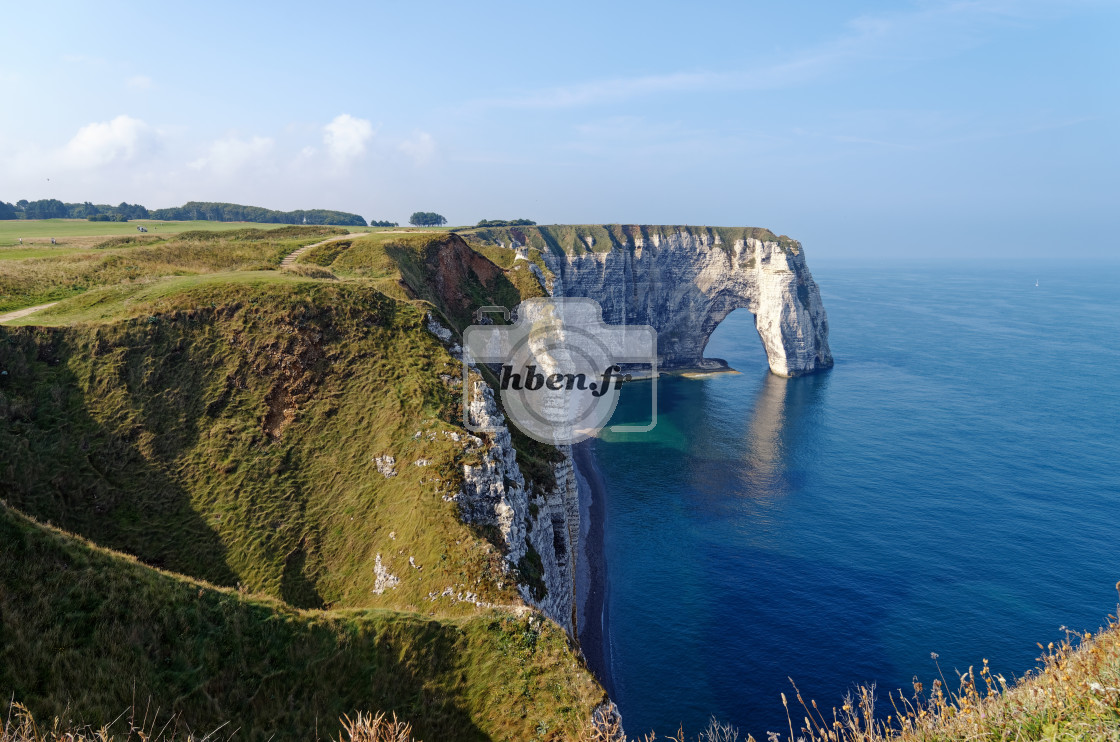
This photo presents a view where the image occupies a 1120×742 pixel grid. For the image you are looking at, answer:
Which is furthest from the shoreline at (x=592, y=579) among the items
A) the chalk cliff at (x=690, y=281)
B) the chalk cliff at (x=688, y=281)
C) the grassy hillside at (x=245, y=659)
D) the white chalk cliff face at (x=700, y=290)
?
the chalk cliff at (x=690, y=281)

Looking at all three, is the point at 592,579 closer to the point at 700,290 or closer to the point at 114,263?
the point at 114,263

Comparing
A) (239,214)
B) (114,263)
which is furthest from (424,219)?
(114,263)

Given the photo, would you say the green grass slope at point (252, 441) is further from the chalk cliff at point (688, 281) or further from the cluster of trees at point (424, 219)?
the cluster of trees at point (424, 219)

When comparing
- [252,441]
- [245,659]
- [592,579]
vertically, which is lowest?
[592,579]

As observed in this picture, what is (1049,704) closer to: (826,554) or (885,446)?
(826,554)

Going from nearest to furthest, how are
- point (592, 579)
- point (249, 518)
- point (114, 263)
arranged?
point (249, 518) → point (114, 263) → point (592, 579)
